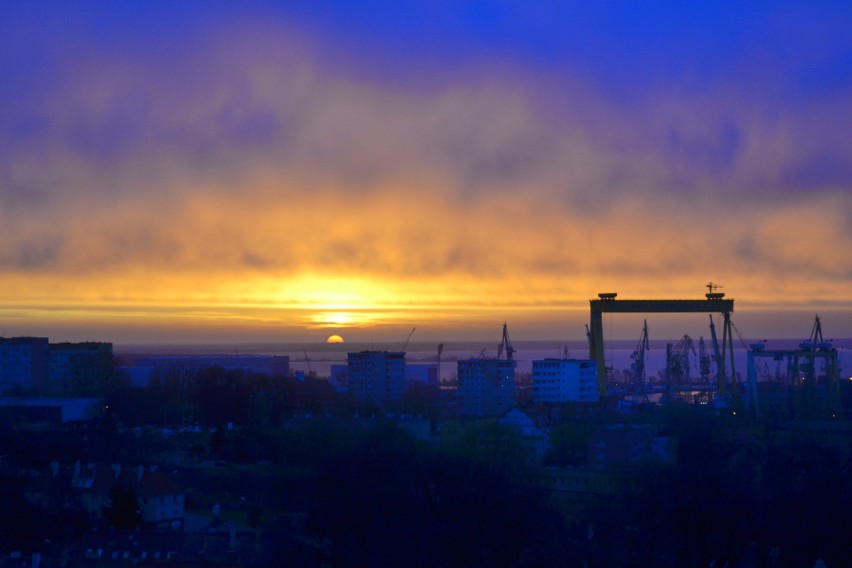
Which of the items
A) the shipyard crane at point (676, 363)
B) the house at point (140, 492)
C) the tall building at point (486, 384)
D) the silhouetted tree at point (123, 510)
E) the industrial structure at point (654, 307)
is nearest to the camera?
the silhouetted tree at point (123, 510)

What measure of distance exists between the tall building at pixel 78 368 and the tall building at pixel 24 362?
0.40 m

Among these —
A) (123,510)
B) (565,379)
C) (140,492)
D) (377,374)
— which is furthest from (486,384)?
(123,510)

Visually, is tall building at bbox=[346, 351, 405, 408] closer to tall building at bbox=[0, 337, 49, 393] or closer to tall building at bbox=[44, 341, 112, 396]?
tall building at bbox=[44, 341, 112, 396]

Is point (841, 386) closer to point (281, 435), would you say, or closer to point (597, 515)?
point (281, 435)

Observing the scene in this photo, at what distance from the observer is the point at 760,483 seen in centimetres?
1178

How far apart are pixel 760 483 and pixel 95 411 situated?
17.9 meters

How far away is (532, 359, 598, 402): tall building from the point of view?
33.8 meters

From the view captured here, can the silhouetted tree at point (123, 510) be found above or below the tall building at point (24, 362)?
below

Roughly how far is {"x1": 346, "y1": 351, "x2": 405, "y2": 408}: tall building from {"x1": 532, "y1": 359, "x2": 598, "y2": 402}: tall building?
5.68 metres

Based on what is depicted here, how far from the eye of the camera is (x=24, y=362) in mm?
37812

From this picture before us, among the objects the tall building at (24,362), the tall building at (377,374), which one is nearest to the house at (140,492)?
the tall building at (377,374)

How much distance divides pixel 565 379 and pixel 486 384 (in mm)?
2634

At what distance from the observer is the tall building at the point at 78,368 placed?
106 ft

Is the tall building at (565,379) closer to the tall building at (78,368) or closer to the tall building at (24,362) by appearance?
the tall building at (78,368)
